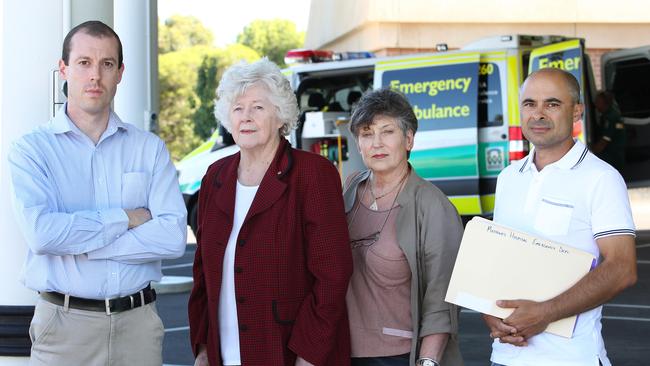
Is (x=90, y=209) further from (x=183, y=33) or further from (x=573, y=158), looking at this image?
(x=183, y=33)

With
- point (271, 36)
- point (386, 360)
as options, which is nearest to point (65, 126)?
point (386, 360)

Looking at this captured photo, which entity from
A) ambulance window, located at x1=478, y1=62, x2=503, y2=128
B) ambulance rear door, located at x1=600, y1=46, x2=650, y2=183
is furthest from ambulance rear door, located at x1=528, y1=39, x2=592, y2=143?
ambulance rear door, located at x1=600, y1=46, x2=650, y2=183

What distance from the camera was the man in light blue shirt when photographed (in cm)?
371

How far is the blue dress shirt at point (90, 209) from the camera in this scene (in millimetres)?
3686

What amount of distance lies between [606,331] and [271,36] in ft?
179

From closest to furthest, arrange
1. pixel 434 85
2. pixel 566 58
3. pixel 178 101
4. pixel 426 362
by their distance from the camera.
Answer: pixel 426 362 < pixel 566 58 < pixel 434 85 < pixel 178 101

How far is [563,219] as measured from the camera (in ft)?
11.5

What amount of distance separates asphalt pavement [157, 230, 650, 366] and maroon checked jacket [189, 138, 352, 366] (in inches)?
153

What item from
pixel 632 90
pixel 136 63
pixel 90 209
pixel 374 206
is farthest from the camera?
pixel 632 90

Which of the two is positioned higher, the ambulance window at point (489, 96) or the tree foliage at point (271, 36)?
the tree foliage at point (271, 36)

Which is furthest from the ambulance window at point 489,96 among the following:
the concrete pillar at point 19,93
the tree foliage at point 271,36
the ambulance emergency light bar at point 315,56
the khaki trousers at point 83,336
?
the tree foliage at point 271,36

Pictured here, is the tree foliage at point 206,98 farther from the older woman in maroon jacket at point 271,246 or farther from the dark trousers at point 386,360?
the dark trousers at point 386,360

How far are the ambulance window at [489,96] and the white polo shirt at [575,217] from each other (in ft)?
27.7

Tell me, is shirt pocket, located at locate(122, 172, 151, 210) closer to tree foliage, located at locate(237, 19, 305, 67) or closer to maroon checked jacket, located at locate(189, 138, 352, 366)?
maroon checked jacket, located at locate(189, 138, 352, 366)
